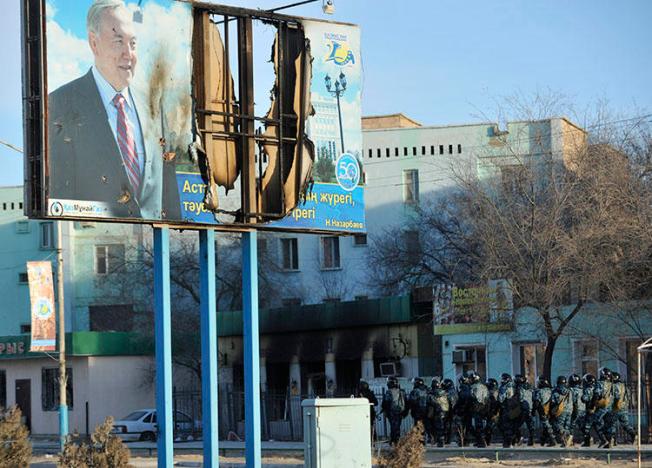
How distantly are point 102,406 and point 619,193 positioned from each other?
26628mm

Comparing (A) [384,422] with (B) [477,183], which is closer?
(A) [384,422]

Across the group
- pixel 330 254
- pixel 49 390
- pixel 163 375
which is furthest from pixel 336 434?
pixel 330 254

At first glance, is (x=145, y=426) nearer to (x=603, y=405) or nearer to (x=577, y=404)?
(x=577, y=404)

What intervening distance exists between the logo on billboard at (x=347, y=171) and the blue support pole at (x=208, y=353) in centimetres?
253

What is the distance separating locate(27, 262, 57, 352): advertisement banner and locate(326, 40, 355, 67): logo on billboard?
15072mm

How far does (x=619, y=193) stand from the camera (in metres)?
37.2

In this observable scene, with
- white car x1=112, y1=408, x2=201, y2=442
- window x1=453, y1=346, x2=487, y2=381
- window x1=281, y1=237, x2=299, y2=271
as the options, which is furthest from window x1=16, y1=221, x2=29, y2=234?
window x1=453, y1=346, x2=487, y2=381

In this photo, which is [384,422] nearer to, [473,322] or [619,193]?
[473,322]

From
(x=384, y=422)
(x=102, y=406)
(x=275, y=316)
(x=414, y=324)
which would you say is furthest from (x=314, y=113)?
(x=102, y=406)

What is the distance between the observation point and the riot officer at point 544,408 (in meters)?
31.0

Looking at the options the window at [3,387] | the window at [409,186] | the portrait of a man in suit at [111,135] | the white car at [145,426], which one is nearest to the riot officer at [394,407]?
the white car at [145,426]

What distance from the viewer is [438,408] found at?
33062 mm

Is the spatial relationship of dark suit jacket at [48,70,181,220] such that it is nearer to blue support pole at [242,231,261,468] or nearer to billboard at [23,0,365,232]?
billboard at [23,0,365,232]

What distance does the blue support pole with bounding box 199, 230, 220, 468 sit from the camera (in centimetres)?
1877
